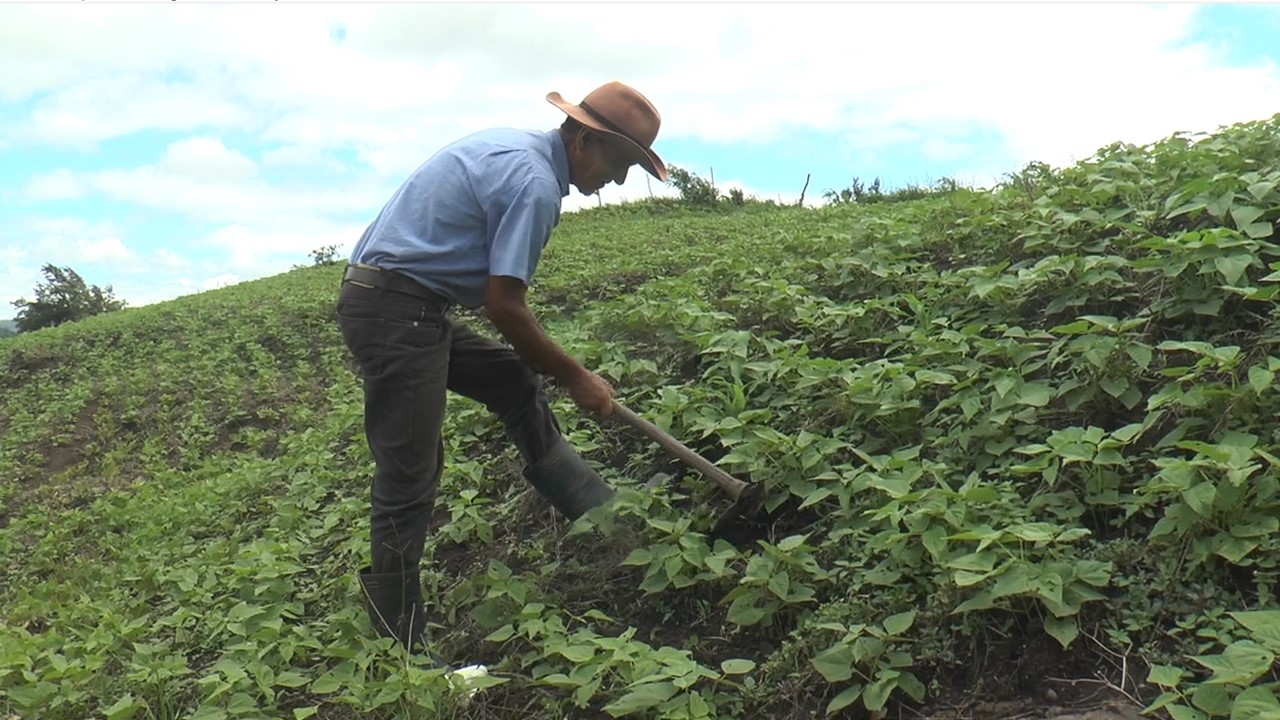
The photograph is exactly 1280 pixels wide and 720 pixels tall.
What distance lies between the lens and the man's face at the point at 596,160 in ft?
10.3

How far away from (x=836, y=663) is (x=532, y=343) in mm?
1345

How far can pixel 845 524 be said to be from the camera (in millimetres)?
3002

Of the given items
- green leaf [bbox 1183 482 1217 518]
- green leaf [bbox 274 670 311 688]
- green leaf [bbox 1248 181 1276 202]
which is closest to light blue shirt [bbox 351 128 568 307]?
green leaf [bbox 274 670 311 688]

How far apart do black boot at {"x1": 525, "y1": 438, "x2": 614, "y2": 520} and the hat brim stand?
1.06m

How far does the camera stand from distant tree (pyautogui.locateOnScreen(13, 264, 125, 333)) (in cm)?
2056

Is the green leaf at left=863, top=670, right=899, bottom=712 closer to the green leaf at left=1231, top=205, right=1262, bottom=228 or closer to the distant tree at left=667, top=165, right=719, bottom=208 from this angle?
the green leaf at left=1231, top=205, right=1262, bottom=228

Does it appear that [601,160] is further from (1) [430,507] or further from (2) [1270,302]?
(2) [1270,302]

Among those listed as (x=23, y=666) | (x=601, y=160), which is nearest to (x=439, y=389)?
(x=601, y=160)

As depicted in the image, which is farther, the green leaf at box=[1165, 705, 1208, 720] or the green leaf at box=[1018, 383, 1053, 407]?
the green leaf at box=[1018, 383, 1053, 407]

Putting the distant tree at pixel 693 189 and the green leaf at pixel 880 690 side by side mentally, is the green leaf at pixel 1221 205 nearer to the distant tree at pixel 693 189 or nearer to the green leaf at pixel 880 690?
Result: the green leaf at pixel 880 690

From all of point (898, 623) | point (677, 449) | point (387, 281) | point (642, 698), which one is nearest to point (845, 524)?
point (898, 623)

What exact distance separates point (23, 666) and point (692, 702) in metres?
2.45

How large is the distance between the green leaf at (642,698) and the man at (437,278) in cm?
93

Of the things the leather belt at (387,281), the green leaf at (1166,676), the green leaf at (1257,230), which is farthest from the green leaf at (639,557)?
the green leaf at (1257,230)
